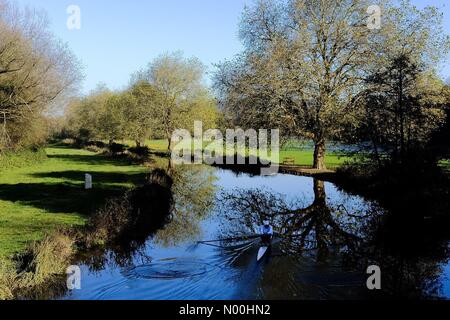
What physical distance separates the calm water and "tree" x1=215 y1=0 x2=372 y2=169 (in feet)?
41.6

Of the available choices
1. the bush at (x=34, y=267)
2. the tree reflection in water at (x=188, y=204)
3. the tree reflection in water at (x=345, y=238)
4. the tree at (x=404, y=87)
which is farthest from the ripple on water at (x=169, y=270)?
the tree at (x=404, y=87)

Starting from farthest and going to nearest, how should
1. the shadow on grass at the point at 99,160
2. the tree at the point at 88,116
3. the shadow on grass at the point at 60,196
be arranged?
the tree at the point at 88,116
the shadow on grass at the point at 99,160
the shadow on grass at the point at 60,196

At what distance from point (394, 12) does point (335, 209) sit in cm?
2107

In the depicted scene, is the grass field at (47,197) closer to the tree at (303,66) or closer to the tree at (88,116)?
the tree at (303,66)

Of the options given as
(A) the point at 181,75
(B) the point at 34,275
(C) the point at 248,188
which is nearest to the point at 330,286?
(B) the point at 34,275

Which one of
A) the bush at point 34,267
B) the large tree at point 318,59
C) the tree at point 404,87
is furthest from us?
the large tree at point 318,59

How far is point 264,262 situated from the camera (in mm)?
17859

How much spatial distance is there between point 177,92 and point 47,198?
1458 inches

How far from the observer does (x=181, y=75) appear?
213 ft

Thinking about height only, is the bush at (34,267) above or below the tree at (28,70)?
below

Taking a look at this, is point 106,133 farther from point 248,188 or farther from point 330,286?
point 330,286

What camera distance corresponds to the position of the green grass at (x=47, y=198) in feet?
67.7

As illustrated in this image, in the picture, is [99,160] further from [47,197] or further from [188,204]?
[188,204]

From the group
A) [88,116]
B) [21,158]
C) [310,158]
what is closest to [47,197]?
[21,158]
